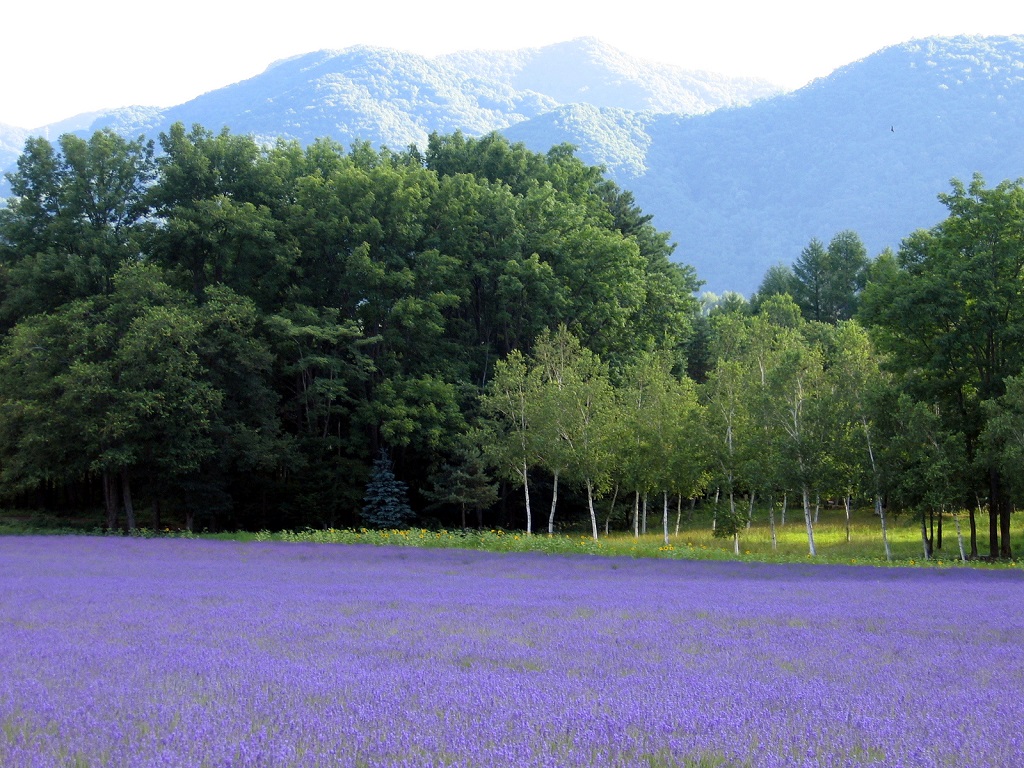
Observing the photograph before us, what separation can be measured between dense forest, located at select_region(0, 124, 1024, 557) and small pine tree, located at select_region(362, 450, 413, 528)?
18cm

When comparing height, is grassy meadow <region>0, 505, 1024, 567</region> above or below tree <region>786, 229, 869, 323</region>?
below

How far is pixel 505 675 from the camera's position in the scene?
834 centimetres

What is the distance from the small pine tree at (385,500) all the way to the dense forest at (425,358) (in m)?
0.18

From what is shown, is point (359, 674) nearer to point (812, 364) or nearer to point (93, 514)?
point (812, 364)

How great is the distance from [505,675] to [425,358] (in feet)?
138

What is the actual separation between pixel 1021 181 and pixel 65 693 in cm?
3694

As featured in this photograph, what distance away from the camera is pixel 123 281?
4162 cm

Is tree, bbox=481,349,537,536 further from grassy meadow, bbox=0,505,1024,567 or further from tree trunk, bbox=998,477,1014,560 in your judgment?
tree trunk, bbox=998,477,1014,560

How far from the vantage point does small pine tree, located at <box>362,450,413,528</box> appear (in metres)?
45.1

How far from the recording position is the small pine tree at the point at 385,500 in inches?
1774

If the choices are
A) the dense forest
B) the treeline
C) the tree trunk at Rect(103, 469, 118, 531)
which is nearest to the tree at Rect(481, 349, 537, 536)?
the dense forest

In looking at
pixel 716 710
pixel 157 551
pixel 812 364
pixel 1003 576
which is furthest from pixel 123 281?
pixel 716 710

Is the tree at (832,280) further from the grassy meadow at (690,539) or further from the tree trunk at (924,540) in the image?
the tree trunk at (924,540)

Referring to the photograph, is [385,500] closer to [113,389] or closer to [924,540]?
[113,389]
